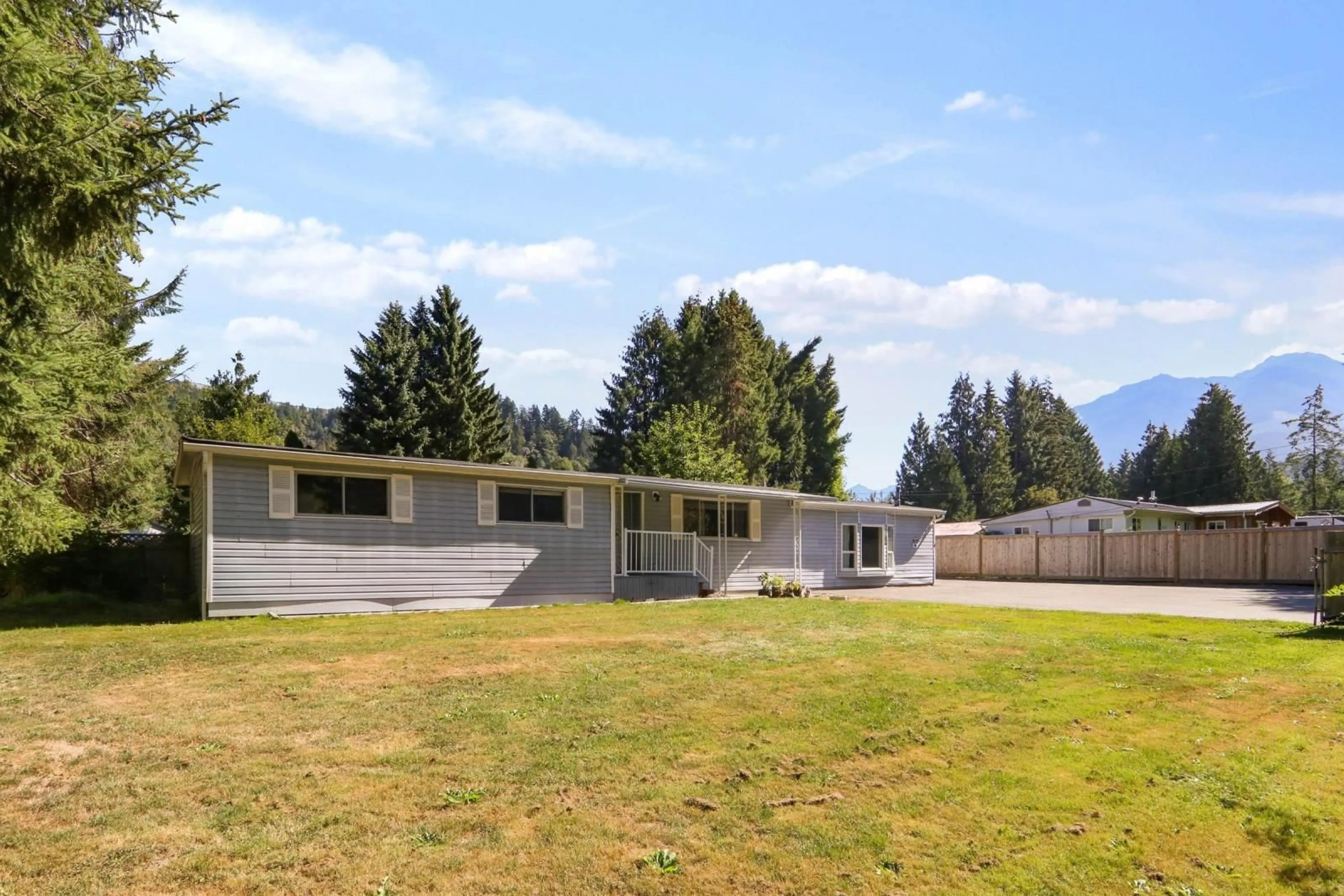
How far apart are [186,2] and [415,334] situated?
27.5 m

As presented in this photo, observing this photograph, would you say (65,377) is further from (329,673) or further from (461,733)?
(461,733)

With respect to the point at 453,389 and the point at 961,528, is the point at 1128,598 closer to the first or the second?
the point at 961,528

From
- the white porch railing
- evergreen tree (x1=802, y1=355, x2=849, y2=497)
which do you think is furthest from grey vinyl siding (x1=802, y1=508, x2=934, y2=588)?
evergreen tree (x1=802, y1=355, x2=849, y2=497)

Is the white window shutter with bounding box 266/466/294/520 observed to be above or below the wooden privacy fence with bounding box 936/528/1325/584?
above

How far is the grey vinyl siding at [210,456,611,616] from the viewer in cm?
1347

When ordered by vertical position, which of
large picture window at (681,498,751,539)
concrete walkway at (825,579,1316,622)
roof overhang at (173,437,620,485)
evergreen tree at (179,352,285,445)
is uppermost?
evergreen tree at (179,352,285,445)

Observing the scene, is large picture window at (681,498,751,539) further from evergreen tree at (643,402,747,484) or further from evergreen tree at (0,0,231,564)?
evergreen tree at (0,0,231,564)

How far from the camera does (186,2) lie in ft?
34.3

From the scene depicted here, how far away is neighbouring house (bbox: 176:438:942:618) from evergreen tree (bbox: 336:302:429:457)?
16.0 m

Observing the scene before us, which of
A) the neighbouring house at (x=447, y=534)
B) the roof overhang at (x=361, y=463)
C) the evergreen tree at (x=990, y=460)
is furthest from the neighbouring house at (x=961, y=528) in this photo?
the roof overhang at (x=361, y=463)

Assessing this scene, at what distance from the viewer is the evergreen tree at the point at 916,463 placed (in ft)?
215

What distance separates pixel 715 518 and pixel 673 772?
16.5 metres

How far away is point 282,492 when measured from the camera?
1384cm

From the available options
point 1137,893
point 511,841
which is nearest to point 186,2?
point 511,841
